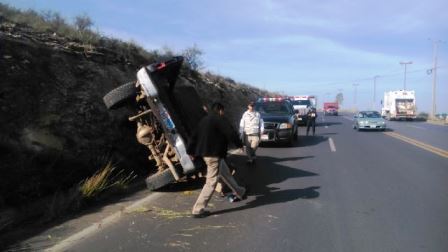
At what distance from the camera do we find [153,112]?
878 cm

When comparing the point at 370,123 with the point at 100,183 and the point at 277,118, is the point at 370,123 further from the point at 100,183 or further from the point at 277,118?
the point at 100,183

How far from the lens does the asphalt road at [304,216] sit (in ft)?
20.0

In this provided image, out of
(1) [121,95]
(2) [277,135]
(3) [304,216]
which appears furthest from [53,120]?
(2) [277,135]

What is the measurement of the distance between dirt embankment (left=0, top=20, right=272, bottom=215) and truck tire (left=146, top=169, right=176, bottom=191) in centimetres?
122

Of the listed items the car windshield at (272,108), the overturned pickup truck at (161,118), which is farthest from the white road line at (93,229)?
the car windshield at (272,108)

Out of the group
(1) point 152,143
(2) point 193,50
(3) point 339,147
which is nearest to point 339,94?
(2) point 193,50

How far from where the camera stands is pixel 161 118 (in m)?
8.72

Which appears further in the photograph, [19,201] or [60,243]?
[19,201]

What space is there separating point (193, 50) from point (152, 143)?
29.9 meters

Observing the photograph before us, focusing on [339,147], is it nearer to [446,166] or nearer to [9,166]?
[446,166]

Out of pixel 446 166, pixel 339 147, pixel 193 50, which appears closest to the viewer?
pixel 446 166

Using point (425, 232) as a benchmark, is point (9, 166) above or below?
above

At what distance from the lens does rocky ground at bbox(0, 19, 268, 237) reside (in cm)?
777

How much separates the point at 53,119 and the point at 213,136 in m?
3.57
